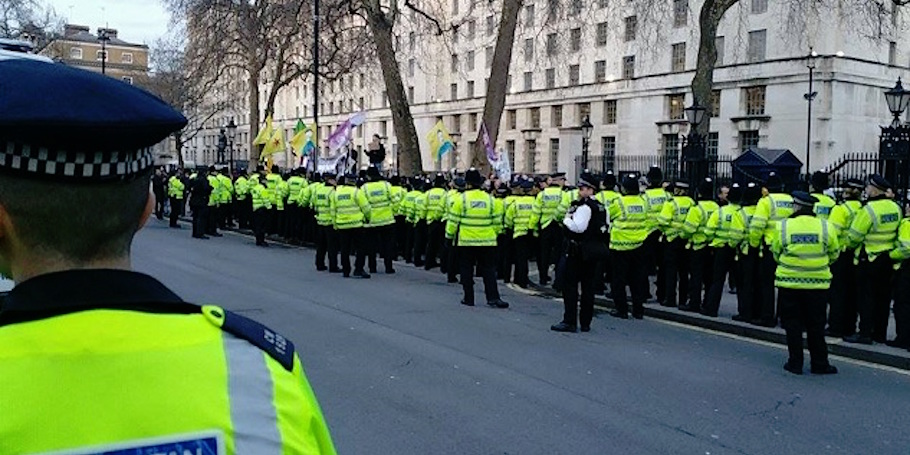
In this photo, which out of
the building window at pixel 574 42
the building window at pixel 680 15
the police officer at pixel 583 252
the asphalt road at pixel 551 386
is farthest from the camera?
the building window at pixel 574 42

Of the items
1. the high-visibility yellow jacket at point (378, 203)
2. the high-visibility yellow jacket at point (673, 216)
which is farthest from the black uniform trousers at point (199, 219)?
the high-visibility yellow jacket at point (673, 216)

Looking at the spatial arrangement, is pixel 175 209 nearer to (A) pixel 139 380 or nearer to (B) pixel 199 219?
(B) pixel 199 219

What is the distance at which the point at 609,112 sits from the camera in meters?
60.6

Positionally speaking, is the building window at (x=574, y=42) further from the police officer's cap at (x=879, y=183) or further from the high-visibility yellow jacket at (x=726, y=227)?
the police officer's cap at (x=879, y=183)

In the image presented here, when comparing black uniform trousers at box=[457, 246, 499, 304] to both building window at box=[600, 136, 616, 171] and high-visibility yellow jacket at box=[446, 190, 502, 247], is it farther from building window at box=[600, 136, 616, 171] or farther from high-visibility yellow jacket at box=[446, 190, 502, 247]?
building window at box=[600, 136, 616, 171]

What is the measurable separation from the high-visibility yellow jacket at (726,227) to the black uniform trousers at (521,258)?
422cm

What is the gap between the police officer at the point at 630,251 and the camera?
12.8 meters

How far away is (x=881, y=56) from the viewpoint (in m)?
49.3

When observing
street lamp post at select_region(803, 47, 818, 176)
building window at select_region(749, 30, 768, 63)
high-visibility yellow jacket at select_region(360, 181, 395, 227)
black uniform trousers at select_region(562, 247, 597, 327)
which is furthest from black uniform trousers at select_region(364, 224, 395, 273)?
building window at select_region(749, 30, 768, 63)

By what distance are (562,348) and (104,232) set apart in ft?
28.5

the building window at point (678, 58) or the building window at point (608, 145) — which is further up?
the building window at point (678, 58)

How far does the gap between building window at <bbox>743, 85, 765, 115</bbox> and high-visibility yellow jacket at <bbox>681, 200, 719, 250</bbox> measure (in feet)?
131

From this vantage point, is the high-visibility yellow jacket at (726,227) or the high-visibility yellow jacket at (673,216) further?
the high-visibility yellow jacket at (673,216)

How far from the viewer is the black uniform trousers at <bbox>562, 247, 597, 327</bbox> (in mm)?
11117
